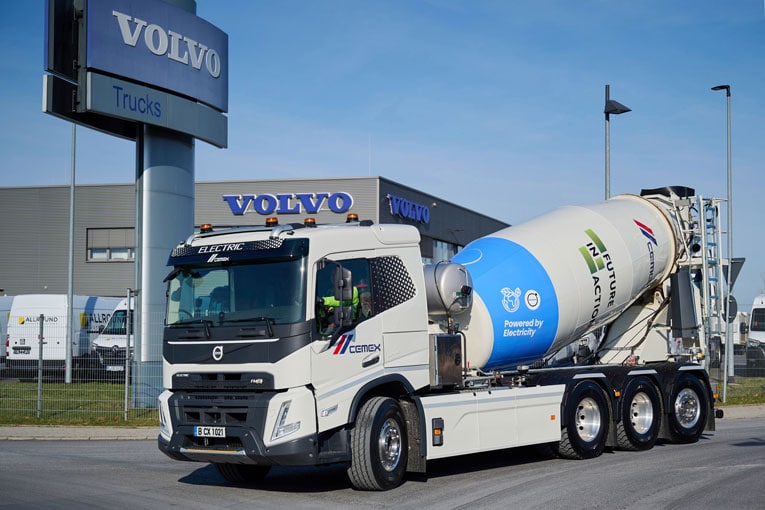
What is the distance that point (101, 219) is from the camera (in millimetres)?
47156

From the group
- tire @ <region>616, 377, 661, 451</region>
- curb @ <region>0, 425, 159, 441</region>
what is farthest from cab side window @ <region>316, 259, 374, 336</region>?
curb @ <region>0, 425, 159, 441</region>

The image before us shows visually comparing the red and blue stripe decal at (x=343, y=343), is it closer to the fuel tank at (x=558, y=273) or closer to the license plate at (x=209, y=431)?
the license plate at (x=209, y=431)

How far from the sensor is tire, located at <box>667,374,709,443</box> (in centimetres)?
1434

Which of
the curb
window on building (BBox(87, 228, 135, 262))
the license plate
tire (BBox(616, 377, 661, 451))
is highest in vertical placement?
window on building (BBox(87, 228, 135, 262))

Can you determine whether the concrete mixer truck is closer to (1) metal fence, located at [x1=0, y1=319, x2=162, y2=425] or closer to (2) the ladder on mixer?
(2) the ladder on mixer

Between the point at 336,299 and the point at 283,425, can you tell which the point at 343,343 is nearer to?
the point at 336,299

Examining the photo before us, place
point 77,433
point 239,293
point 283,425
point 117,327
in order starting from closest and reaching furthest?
point 283,425, point 239,293, point 77,433, point 117,327

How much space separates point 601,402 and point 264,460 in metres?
5.80

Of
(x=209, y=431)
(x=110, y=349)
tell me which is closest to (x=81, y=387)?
(x=110, y=349)

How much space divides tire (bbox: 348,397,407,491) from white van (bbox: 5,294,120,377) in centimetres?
970

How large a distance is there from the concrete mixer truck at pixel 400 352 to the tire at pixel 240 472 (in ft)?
0.09

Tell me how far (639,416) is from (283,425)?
6.80 m

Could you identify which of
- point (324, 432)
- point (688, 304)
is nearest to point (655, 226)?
point (688, 304)

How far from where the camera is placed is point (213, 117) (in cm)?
2097
